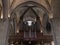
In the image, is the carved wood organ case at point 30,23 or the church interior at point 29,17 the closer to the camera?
the church interior at point 29,17

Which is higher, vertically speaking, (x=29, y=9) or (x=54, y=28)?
(x=29, y=9)

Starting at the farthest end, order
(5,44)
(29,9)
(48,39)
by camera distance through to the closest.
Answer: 1. (29,9)
2. (48,39)
3. (5,44)

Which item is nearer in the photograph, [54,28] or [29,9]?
[54,28]

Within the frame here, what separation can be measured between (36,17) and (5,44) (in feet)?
29.0

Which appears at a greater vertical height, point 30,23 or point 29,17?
point 29,17

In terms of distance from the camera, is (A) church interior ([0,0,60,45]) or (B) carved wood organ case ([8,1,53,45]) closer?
(A) church interior ([0,0,60,45])

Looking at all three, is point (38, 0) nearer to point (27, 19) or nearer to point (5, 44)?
point (5, 44)

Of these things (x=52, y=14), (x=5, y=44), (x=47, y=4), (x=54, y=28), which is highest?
(x=47, y=4)

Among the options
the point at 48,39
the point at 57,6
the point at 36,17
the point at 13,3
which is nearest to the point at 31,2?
the point at 13,3

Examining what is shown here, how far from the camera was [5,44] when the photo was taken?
11820 millimetres

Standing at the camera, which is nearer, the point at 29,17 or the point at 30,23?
the point at 29,17

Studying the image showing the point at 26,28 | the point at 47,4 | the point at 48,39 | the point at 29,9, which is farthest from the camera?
the point at 26,28

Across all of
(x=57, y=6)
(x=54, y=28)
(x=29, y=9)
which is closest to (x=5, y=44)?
(x=54, y=28)

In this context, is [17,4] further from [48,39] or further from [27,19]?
[27,19]
